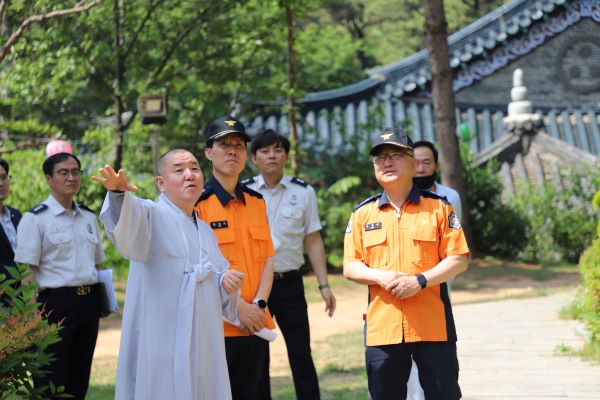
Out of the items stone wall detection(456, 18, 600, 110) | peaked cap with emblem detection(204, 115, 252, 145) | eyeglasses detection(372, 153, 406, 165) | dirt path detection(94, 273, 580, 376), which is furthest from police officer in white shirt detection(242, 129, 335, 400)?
stone wall detection(456, 18, 600, 110)

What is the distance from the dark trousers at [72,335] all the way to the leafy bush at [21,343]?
1.25 meters

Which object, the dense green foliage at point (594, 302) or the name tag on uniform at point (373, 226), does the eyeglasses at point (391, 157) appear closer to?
the name tag on uniform at point (373, 226)

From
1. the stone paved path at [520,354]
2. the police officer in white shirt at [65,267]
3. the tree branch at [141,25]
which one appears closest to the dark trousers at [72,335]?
the police officer in white shirt at [65,267]

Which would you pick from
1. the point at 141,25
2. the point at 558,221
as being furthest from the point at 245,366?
the point at 558,221

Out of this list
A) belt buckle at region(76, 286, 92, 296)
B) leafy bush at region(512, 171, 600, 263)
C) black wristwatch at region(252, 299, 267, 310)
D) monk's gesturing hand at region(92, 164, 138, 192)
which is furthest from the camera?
leafy bush at region(512, 171, 600, 263)

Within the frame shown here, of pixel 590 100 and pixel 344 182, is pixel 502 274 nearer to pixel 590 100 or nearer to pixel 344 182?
pixel 344 182

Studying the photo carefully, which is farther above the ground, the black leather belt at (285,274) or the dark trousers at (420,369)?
the black leather belt at (285,274)

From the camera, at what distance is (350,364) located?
8.71 m

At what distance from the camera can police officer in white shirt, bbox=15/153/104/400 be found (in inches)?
230

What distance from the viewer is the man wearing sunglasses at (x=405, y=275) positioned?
4637mm

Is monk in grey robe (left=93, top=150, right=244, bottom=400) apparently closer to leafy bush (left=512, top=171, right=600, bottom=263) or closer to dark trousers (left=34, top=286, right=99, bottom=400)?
dark trousers (left=34, top=286, right=99, bottom=400)

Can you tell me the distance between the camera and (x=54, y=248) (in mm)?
5910

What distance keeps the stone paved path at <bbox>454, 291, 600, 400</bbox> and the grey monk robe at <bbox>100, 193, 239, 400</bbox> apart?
9.89 ft

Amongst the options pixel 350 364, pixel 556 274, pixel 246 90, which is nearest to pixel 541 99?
pixel 556 274
